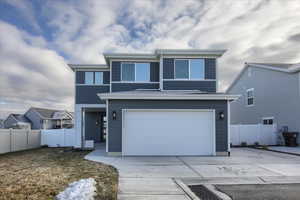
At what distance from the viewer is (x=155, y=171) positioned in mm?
6715

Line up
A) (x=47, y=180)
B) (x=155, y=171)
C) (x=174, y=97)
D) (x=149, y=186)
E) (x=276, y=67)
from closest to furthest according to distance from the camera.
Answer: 1. (x=149, y=186)
2. (x=47, y=180)
3. (x=155, y=171)
4. (x=174, y=97)
5. (x=276, y=67)

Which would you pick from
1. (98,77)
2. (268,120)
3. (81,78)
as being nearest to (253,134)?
(268,120)

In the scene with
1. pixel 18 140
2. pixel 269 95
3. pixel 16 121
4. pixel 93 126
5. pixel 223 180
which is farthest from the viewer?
pixel 16 121

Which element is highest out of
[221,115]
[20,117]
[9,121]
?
[221,115]

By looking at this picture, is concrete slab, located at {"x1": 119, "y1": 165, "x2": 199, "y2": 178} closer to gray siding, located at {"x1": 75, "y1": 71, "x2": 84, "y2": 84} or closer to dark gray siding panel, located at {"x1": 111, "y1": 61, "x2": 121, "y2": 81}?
dark gray siding panel, located at {"x1": 111, "y1": 61, "x2": 121, "y2": 81}

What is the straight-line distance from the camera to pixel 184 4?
931cm

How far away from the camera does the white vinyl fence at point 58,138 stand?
47.2 feet

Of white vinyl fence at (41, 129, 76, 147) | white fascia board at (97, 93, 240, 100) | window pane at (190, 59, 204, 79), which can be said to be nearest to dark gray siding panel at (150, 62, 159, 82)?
window pane at (190, 59, 204, 79)

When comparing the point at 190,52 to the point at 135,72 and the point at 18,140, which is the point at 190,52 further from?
the point at 18,140

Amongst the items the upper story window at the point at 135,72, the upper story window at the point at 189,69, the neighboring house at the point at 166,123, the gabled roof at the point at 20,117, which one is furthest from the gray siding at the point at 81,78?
the gabled roof at the point at 20,117

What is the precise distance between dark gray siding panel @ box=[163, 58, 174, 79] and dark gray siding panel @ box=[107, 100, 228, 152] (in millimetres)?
2765

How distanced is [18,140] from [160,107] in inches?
370

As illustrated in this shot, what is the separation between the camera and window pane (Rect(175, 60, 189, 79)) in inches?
492

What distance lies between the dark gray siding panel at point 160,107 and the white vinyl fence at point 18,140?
6572 millimetres
